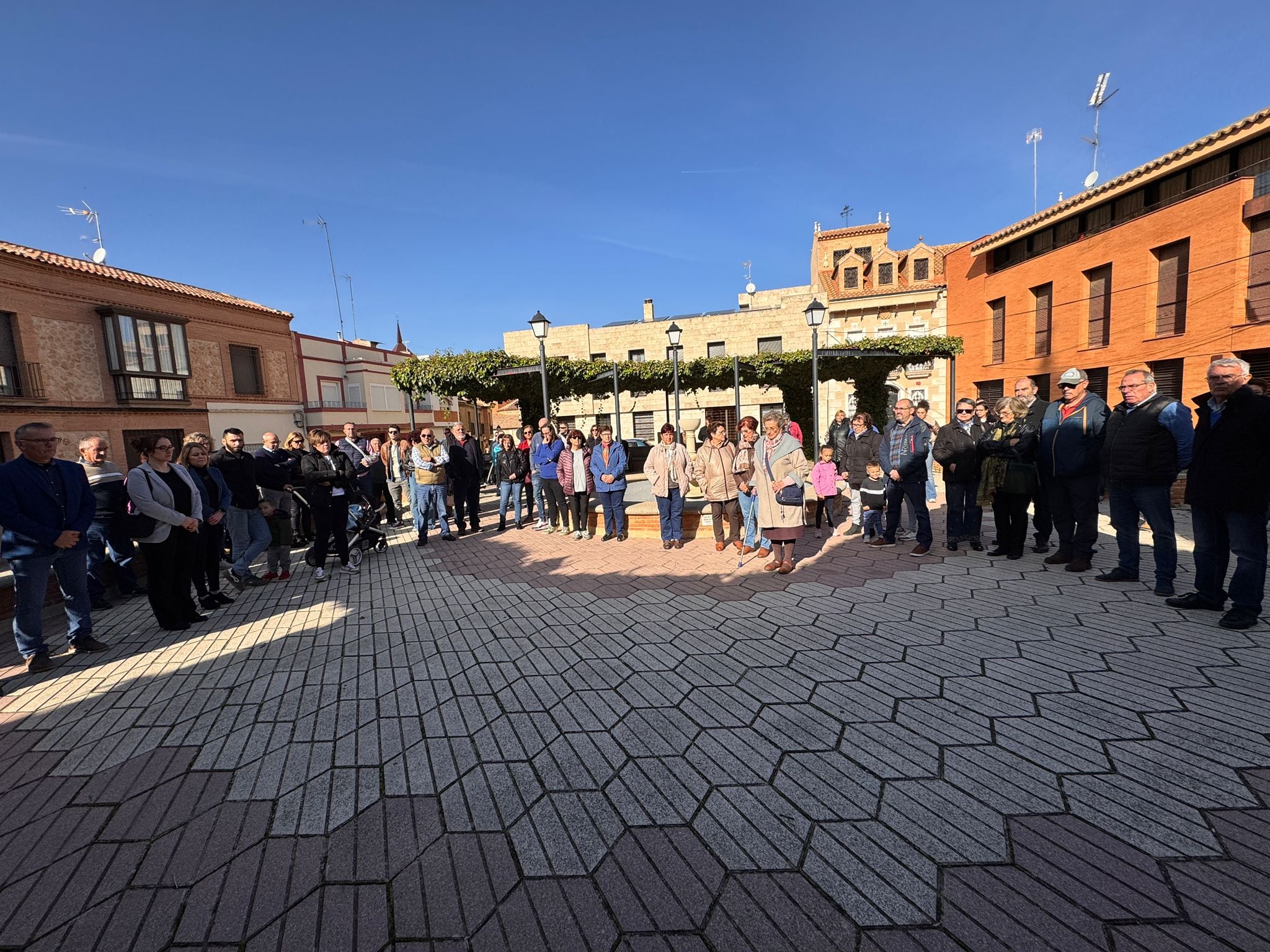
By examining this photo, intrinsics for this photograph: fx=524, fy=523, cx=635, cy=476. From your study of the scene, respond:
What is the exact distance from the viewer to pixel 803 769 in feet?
8.02

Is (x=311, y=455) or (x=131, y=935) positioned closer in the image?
(x=131, y=935)

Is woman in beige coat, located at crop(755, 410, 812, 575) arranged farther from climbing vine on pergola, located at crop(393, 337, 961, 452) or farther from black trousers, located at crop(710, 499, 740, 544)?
climbing vine on pergola, located at crop(393, 337, 961, 452)

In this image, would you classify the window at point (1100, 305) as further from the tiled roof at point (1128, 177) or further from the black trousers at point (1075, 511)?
the black trousers at point (1075, 511)

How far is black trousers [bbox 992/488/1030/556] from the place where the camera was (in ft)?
18.7

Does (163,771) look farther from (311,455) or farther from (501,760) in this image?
(311,455)

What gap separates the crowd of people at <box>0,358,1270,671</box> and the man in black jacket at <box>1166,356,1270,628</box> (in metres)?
0.01

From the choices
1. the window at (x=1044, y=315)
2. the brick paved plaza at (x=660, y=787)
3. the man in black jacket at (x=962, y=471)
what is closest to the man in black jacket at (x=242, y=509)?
the brick paved plaza at (x=660, y=787)

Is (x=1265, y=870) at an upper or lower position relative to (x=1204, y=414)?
lower

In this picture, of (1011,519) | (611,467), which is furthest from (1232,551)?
(611,467)

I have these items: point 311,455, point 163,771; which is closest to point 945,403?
point 311,455

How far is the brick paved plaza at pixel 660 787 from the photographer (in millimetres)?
1748

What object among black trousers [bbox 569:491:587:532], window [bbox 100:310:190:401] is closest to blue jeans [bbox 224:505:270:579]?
black trousers [bbox 569:491:587:532]

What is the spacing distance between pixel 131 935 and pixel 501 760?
1333 millimetres

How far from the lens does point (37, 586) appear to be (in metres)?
3.90
